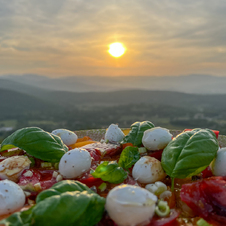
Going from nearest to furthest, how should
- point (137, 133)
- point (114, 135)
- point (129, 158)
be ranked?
point (129, 158)
point (137, 133)
point (114, 135)

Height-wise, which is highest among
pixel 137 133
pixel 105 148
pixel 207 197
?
pixel 137 133

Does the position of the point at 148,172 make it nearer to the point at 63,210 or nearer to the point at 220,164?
the point at 220,164

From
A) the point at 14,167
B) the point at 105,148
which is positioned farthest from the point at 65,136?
the point at 14,167

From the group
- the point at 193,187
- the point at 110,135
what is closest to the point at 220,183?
the point at 193,187

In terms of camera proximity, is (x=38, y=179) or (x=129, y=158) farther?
(x=129, y=158)

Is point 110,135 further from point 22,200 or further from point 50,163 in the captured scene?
point 22,200

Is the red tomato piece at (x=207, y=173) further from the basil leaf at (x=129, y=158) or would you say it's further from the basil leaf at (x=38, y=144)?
the basil leaf at (x=38, y=144)

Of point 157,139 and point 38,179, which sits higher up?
point 157,139

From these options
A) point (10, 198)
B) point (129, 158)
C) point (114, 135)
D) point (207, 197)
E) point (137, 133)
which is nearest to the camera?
point (10, 198)
